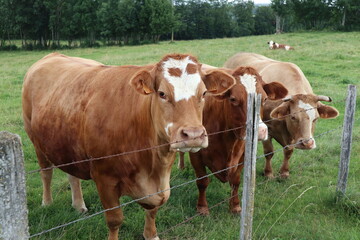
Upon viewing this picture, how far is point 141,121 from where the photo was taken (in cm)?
349

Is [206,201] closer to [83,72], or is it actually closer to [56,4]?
[83,72]

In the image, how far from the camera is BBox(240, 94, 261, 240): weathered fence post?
2871 millimetres

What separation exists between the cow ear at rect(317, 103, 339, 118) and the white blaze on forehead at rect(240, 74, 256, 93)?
4.85 feet

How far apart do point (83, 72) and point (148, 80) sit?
1.50 metres

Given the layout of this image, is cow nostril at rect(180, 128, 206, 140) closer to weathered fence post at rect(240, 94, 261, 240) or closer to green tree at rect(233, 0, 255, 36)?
weathered fence post at rect(240, 94, 261, 240)

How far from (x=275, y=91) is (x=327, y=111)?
1006 mm

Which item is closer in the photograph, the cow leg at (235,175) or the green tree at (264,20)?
the cow leg at (235,175)

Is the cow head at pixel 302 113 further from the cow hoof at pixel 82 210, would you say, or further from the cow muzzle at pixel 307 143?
the cow hoof at pixel 82 210

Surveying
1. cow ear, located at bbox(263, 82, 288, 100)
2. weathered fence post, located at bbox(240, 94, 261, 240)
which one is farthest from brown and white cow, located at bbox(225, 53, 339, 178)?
weathered fence post, located at bbox(240, 94, 261, 240)

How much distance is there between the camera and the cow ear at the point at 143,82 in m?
3.14

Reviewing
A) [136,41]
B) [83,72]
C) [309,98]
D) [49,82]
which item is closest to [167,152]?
[83,72]

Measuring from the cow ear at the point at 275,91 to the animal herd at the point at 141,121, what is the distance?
0.01 metres

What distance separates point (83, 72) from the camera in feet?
14.5

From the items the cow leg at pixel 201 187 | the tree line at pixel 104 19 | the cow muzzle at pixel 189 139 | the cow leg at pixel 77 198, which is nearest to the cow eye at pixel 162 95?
the cow muzzle at pixel 189 139
